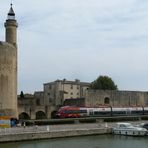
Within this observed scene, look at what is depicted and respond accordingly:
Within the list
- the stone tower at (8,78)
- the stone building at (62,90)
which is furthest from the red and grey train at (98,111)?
the stone building at (62,90)

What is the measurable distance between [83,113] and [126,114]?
28.0 ft

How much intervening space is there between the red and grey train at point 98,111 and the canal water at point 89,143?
20880mm

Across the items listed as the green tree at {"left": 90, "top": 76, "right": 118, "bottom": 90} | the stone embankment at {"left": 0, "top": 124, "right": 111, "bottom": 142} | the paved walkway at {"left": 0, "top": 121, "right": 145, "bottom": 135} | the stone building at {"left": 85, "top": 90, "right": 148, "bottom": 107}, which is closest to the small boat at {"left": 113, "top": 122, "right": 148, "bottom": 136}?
A: the stone embankment at {"left": 0, "top": 124, "right": 111, "bottom": 142}

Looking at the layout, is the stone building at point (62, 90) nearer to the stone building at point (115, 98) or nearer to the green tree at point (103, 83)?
the green tree at point (103, 83)

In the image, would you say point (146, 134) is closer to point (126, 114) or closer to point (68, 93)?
point (126, 114)

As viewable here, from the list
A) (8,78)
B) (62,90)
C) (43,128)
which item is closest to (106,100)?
(62,90)

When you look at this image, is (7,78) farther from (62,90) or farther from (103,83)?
(103,83)

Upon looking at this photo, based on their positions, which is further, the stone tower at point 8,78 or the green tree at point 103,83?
the green tree at point 103,83

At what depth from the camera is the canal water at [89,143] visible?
30309 millimetres

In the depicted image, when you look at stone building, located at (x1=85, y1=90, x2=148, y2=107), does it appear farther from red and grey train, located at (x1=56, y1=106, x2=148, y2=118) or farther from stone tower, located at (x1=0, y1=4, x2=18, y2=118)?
stone tower, located at (x1=0, y1=4, x2=18, y2=118)

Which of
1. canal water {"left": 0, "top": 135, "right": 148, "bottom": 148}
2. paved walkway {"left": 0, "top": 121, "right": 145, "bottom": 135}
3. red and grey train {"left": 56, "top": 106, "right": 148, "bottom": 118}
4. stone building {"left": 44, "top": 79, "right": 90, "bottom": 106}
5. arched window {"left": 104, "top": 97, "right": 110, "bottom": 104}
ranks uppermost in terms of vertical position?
stone building {"left": 44, "top": 79, "right": 90, "bottom": 106}

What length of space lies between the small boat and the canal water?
1.16 metres

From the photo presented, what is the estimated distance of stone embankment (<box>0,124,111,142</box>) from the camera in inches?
1245

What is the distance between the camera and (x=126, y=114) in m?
62.7
